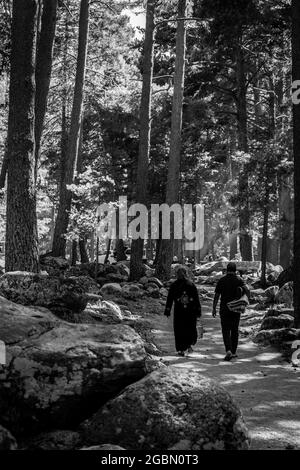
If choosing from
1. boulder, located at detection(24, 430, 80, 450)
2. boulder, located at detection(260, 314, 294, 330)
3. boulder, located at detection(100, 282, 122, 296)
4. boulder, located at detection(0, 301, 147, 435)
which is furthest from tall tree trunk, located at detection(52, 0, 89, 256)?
boulder, located at detection(24, 430, 80, 450)

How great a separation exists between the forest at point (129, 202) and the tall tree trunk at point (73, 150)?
0.18ft

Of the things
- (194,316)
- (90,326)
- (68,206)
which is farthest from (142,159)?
(90,326)

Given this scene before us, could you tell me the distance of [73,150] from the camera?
21.4m

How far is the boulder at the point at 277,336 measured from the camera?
11.3 meters

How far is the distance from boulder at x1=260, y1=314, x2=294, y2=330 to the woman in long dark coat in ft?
9.42

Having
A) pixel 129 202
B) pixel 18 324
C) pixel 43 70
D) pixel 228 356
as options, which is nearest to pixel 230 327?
pixel 228 356

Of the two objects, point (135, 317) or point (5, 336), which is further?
point (135, 317)

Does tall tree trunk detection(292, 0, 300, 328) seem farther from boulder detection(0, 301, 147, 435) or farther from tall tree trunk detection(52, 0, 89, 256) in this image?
tall tree trunk detection(52, 0, 89, 256)

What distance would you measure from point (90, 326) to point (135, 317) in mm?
7774

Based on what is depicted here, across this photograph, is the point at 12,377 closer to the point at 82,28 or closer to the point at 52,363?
the point at 52,363

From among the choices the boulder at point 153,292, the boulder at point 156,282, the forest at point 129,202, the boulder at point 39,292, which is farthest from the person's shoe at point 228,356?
the boulder at point 156,282

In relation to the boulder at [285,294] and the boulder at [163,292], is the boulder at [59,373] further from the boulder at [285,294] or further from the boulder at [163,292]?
the boulder at [163,292]

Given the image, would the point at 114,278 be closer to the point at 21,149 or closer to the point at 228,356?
the point at 21,149
